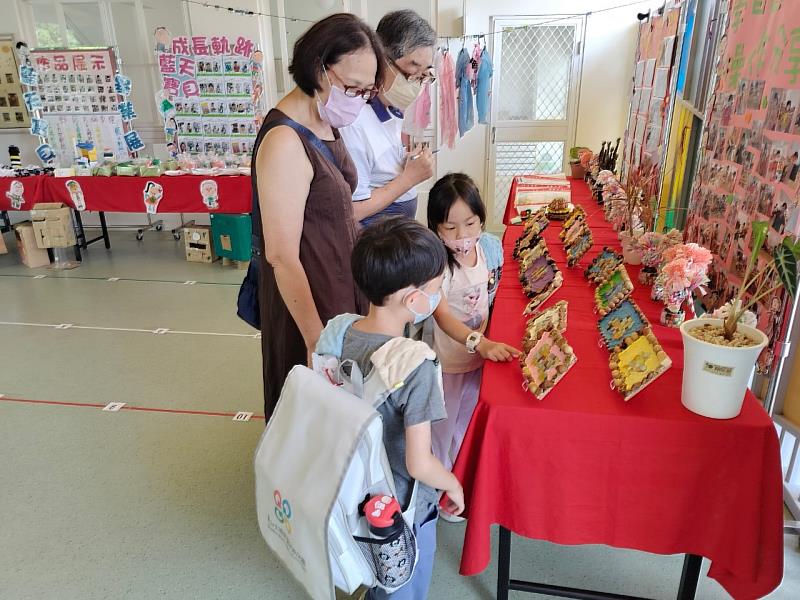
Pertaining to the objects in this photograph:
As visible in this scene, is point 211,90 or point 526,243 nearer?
point 526,243

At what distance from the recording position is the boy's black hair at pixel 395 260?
106 centimetres

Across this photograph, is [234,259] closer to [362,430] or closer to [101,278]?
[101,278]

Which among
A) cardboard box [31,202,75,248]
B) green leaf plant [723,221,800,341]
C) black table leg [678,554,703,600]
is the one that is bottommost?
black table leg [678,554,703,600]

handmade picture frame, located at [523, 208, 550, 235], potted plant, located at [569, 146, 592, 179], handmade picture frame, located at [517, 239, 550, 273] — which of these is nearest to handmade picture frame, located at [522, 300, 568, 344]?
handmade picture frame, located at [517, 239, 550, 273]

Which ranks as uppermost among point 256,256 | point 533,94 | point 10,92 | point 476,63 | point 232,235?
point 476,63

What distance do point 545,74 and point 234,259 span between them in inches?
127

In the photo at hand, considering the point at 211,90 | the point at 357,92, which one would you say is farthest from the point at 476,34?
the point at 357,92

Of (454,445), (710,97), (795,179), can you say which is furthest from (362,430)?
(710,97)

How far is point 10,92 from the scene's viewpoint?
5.48m

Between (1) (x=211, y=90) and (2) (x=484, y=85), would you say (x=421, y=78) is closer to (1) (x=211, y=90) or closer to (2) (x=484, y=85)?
(2) (x=484, y=85)

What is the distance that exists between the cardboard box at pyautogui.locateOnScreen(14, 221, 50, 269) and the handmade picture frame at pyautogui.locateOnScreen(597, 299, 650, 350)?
186 inches

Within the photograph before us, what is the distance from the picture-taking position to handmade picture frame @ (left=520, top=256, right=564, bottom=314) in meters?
1.64

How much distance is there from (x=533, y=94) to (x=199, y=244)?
330cm

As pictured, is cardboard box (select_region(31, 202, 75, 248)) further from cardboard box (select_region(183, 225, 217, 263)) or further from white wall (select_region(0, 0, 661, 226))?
white wall (select_region(0, 0, 661, 226))
